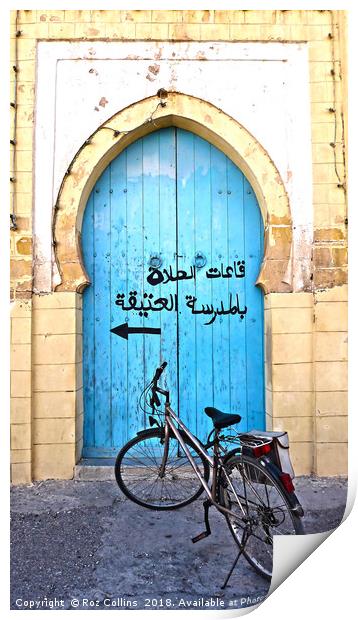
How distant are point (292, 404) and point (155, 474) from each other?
3.25 ft

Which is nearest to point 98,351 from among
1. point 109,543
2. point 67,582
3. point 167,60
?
point 109,543

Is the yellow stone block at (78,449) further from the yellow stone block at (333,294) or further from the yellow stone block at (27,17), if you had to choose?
the yellow stone block at (27,17)

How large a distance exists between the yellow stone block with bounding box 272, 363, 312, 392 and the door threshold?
4.02ft

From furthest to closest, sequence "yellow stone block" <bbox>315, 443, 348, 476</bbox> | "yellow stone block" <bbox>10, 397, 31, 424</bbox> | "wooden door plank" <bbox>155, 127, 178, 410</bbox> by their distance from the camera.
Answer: "wooden door plank" <bbox>155, 127, 178, 410</bbox>, "yellow stone block" <bbox>10, 397, 31, 424</bbox>, "yellow stone block" <bbox>315, 443, 348, 476</bbox>

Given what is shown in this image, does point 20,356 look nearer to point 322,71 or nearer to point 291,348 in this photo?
point 291,348

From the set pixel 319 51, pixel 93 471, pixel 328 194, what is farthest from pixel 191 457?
pixel 319 51

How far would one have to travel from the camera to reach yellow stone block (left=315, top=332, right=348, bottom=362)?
10.0 ft

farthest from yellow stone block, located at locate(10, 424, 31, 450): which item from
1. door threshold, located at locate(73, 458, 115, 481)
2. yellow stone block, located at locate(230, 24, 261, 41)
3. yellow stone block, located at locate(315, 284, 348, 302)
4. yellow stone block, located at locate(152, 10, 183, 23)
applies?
yellow stone block, located at locate(230, 24, 261, 41)

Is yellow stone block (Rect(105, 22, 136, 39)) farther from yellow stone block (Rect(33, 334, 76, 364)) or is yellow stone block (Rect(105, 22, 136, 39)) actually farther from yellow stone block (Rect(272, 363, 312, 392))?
yellow stone block (Rect(272, 363, 312, 392))

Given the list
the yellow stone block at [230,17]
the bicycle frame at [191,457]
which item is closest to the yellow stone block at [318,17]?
the yellow stone block at [230,17]

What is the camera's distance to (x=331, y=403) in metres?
3.03

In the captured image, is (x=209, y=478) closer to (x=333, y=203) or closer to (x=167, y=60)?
(x=333, y=203)

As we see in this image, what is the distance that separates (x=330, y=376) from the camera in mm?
3045

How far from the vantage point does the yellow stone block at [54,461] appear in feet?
10.5
